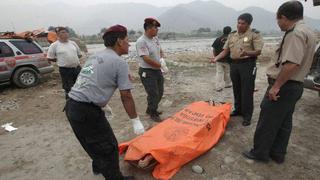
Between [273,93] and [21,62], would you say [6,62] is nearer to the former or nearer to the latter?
[21,62]

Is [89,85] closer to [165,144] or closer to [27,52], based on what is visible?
[165,144]

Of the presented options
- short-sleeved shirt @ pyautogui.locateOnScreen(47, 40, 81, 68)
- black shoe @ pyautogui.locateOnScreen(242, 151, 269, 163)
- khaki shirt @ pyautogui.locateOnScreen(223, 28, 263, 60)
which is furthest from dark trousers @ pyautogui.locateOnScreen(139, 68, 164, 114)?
short-sleeved shirt @ pyautogui.locateOnScreen(47, 40, 81, 68)

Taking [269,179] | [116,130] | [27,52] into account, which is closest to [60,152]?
[116,130]

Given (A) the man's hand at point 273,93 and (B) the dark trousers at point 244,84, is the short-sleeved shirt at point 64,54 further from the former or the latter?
(A) the man's hand at point 273,93

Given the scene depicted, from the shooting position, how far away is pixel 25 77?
8.52 m

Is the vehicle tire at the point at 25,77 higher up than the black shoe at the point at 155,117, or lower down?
higher up

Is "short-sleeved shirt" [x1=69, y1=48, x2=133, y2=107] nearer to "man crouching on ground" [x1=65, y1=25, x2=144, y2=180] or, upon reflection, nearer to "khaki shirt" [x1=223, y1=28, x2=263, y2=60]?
"man crouching on ground" [x1=65, y1=25, x2=144, y2=180]

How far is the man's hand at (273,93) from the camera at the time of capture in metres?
2.96

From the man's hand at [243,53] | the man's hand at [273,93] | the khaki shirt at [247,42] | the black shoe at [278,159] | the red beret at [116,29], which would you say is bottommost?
the black shoe at [278,159]

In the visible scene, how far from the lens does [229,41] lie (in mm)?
4691

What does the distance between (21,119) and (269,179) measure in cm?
511

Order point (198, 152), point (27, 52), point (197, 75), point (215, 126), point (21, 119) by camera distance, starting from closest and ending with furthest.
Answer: point (198, 152) < point (215, 126) < point (21, 119) < point (27, 52) < point (197, 75)

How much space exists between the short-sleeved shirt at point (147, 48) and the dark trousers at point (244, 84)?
4.44ft

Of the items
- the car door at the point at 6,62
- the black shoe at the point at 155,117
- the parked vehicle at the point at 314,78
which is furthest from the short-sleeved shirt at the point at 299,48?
the car door at the point at 6,62
